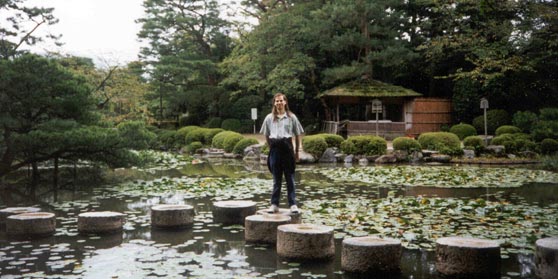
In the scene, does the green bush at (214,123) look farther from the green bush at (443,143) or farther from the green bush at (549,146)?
the green bush at (549,146)

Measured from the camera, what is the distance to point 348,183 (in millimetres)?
13289

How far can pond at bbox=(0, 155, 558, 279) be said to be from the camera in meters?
5.67

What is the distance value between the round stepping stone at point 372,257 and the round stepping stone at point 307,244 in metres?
0.50

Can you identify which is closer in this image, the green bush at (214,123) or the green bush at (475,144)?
the green bush at (475,144)

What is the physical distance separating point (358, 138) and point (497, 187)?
9261mm

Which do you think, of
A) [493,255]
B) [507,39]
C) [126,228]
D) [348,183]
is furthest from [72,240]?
[507,39]

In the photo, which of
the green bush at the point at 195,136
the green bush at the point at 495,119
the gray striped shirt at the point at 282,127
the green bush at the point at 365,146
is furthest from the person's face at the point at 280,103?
the green bush at the point at 195,136

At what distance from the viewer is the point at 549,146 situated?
19.3m

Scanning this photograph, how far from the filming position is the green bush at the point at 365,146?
20.7 meters

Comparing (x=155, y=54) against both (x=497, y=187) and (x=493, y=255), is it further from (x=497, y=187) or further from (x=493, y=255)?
(x=493, y=255)

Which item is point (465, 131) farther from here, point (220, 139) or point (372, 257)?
point (372, 257)

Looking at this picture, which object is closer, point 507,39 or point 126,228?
point 126,228

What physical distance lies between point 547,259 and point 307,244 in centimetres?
255

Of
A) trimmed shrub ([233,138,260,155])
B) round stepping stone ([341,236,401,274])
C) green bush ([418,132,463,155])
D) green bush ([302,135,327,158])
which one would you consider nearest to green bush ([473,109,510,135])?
green bush ([418,132,463,155])
